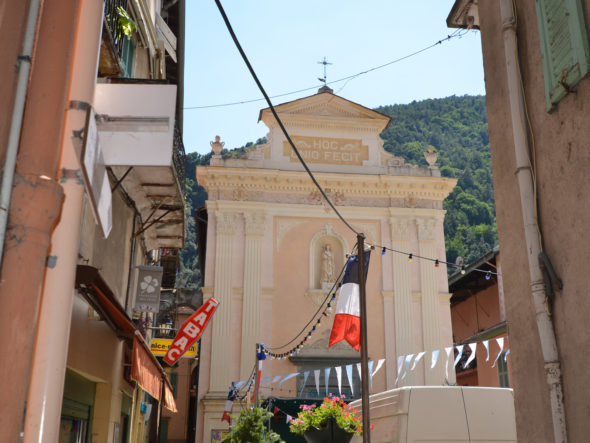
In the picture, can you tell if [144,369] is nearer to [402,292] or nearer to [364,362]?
[364,362]

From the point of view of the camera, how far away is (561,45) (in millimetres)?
5039

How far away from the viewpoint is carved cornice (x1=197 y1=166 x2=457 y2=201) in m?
24.9

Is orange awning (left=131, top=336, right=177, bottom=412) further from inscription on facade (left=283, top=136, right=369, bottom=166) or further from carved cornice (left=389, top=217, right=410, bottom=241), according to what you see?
inscription on facade (left=283, top=136, right=369, bottom=166)

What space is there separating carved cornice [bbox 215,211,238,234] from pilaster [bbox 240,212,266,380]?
485 millimetres

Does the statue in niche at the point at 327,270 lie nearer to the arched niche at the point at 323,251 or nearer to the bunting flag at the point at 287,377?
the arched niche at the point at 323,251

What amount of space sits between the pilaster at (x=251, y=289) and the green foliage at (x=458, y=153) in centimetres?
1584

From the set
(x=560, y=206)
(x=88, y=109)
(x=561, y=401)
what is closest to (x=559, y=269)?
(x=560, y=206)

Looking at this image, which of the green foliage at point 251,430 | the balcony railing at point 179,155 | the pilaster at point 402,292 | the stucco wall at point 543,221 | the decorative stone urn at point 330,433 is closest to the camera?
the stucco wall at point 543,221

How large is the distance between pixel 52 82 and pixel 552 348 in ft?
13.7

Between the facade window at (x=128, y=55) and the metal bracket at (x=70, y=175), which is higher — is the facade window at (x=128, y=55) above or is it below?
above

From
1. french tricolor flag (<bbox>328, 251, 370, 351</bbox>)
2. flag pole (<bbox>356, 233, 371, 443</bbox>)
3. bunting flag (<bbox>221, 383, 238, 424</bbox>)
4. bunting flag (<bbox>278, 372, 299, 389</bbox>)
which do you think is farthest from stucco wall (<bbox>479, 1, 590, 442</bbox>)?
bunting flag (<bbox>221, 383, 238, 424</bbox>)

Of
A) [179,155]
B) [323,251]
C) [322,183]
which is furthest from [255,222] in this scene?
[179,155]

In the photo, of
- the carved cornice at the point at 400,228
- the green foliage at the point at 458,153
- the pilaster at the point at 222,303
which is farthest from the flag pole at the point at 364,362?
the green foliage at the point at 458,153

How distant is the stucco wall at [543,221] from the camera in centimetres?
470
